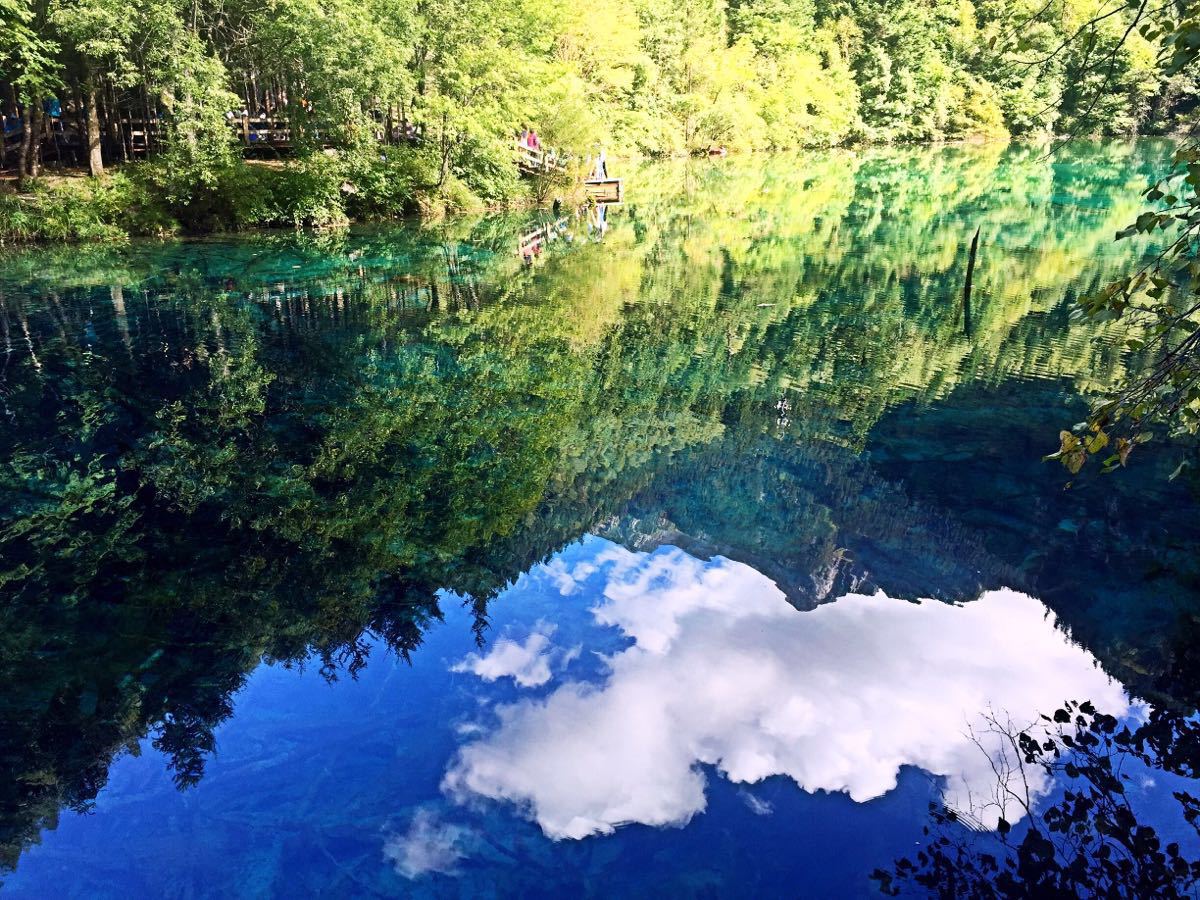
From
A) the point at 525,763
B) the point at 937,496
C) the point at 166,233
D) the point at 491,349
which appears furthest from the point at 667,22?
the point at 525,763

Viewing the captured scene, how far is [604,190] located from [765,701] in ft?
128

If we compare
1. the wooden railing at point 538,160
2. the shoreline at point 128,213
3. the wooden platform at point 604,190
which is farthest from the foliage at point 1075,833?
the wooden railing at point 538,160

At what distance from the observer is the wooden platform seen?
42.0m

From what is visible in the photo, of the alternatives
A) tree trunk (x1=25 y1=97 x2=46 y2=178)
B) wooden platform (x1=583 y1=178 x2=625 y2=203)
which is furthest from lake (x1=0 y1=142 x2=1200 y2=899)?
wooden platform (x1=583 y1=178 x2=625 y2=203)

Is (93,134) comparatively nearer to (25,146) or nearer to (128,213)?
(25,146)

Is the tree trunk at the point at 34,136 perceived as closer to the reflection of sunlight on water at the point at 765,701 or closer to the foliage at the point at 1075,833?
the reflection of sunlight on water at the point at 765,701

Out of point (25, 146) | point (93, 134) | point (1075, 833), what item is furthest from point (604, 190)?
point (1075, 833)

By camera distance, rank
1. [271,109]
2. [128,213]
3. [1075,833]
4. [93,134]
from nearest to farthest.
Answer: [1075,833] < [128,213] < [93,134] < [271,109]

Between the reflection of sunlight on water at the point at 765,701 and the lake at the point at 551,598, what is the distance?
35 millimetres

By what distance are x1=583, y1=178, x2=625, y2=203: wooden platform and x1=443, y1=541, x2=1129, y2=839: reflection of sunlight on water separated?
117ft

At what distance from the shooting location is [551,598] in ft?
28.7

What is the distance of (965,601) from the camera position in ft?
27.7

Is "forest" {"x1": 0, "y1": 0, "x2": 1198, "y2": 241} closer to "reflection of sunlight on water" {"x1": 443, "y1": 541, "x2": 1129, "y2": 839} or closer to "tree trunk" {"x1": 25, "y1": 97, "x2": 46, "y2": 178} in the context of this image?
"tree trunk" {"x1": 25, "y1": 97, "x2": 46, "y2": 178}

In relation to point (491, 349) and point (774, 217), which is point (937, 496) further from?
point (774, 217)
